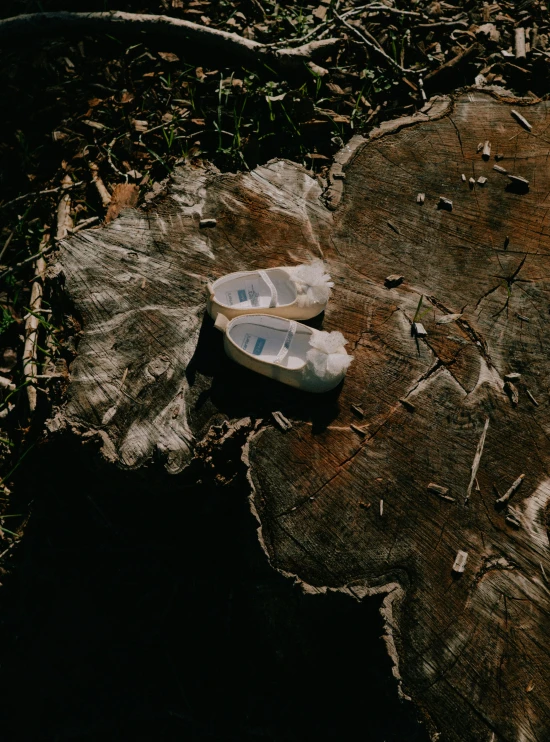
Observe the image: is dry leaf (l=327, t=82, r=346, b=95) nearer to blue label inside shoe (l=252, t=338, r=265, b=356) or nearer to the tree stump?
the tree stump

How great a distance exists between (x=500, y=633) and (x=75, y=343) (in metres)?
1.92

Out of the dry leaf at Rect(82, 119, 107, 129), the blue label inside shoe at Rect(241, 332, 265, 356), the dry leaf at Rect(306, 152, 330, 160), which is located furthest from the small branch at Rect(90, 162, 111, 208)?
the blue label inside shoe at Rect(241, 332, 265, 356)

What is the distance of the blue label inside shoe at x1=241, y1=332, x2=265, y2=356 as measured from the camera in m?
2.62

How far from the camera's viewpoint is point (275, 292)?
2609 millimetres

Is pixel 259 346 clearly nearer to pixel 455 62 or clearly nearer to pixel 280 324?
pixel 280 324

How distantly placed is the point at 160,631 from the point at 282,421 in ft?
4.12

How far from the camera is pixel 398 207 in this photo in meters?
2.75

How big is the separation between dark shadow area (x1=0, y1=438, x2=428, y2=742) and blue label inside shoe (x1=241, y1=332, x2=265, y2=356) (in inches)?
21.8

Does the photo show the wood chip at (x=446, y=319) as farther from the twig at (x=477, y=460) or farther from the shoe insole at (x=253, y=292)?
the shoe insole at (x=253, y=292)

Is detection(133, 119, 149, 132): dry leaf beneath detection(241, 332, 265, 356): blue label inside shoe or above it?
above

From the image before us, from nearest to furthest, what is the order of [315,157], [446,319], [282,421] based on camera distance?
[282,421], [446,319], [315,157]

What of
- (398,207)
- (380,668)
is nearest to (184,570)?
(380,668)

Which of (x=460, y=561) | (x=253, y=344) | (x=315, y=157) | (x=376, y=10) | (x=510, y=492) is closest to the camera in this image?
(x=460, y=561)

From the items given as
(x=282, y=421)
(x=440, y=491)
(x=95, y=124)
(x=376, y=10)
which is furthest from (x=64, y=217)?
(x=440, y=491)
